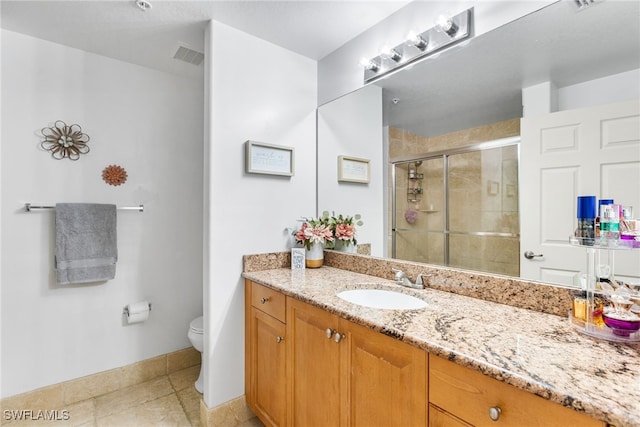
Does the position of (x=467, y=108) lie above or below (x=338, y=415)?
above

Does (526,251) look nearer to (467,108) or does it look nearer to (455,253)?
(455,253)

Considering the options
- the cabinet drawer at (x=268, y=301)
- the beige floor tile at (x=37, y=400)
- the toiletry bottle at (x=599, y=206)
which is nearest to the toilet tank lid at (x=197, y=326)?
the cabinet drawer at (x=268, y=301)

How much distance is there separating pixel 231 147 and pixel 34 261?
1.44 m

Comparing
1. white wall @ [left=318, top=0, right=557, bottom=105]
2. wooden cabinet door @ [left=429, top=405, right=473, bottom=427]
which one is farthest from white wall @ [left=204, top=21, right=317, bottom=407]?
wooden cabinet door @ [left=429, top=405, right=473, bottom=427]

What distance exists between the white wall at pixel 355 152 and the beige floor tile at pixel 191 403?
4.89ft

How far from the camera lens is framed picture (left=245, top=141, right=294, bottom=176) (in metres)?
1.88

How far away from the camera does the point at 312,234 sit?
198cm

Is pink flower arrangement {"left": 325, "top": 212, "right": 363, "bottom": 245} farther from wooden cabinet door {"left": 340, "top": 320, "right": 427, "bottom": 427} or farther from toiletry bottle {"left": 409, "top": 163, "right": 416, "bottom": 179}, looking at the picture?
wooden cabinet door {"left": 340, "top": 320, "right": 427, "bottom": 427}

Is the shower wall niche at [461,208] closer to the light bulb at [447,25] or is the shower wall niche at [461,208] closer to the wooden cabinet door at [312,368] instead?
the light bulb at [447,25]

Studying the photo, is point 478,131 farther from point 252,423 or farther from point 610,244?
point 252,423

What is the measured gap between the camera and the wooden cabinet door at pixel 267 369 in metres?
1.51

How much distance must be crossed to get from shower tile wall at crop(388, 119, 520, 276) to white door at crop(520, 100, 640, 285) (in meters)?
0.06

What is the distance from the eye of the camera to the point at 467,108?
147 centimetres

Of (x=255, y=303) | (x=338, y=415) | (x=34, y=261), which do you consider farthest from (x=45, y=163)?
(x=338, y=415)
